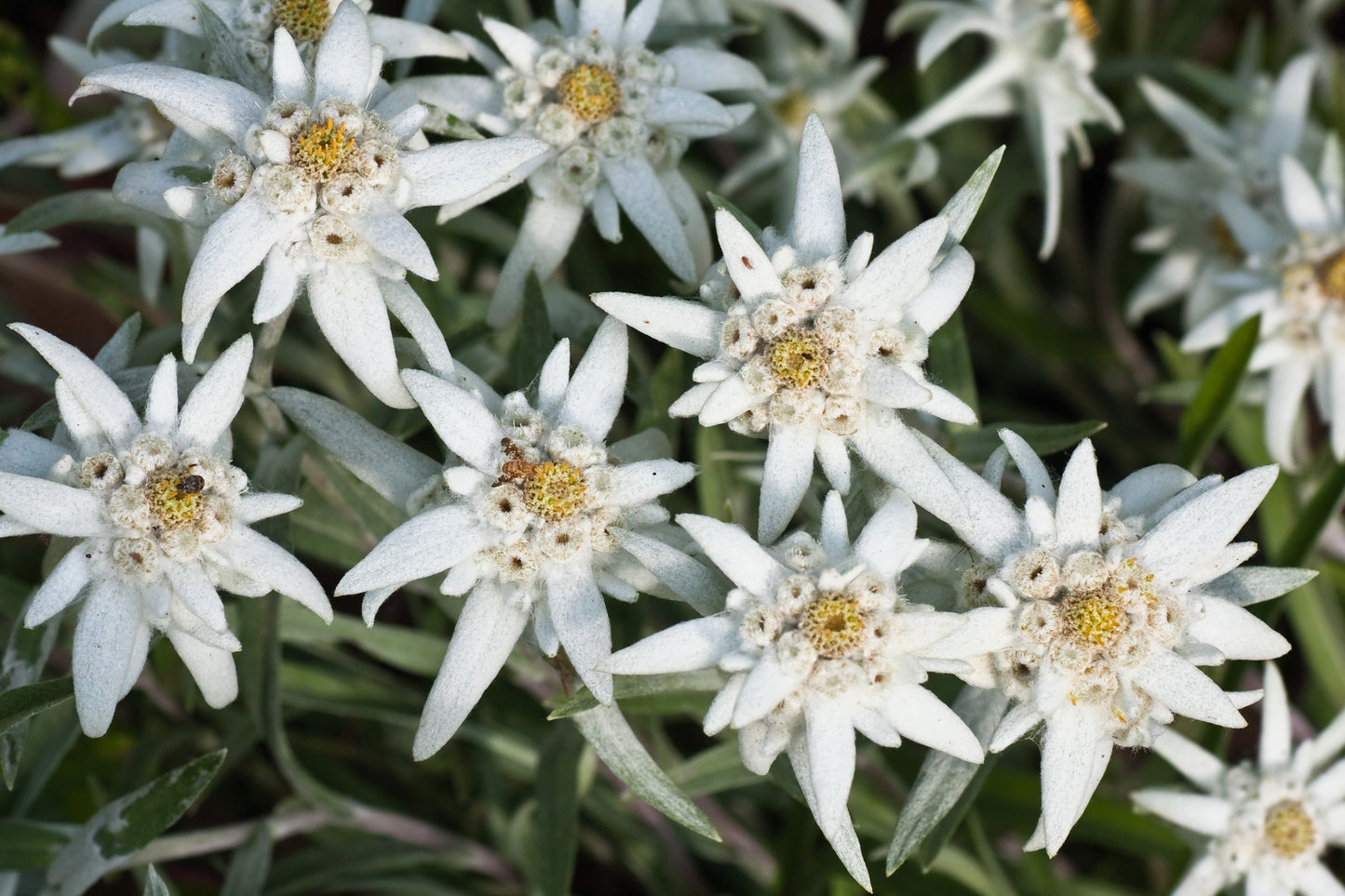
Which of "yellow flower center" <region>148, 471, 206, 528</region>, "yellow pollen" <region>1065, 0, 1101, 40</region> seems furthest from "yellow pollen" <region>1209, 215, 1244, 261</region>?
"yellow flower center" <region>148, 471, 206, 528</region>

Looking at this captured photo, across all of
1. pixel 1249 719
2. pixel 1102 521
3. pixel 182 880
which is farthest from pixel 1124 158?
pixel 182 880

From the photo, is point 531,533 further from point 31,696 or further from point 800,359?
point 31,696

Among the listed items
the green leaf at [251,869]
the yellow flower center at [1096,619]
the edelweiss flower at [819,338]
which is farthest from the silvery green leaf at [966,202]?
the green leaf at [251,869]

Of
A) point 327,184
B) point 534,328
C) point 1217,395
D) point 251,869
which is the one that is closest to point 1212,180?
point 1217,395

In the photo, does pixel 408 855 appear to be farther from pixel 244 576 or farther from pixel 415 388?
pixel 415 388

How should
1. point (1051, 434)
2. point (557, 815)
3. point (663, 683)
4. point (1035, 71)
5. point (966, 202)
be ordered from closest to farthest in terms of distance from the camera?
1. point (966, 202)
2. point (663, 683)
3. point (1051, 434)
4. point (557, 815)
5. point (1035, 71)

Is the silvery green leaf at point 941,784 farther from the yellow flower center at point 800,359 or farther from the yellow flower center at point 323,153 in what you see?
the yellow flower center at point 323,153

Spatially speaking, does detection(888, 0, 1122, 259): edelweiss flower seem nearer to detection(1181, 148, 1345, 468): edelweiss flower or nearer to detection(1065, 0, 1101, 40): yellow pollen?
detection(1065, 0, 1101, 40): yellow pollen
